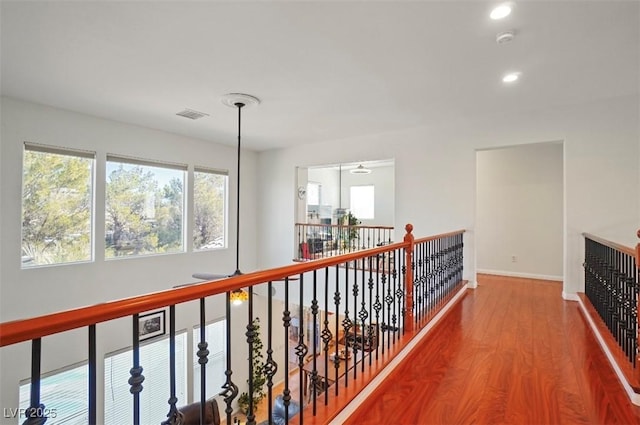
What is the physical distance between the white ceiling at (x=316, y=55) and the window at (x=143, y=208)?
41.3 inches

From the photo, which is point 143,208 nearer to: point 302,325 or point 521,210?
point 302,325

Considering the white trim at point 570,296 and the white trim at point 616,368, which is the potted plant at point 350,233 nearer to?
the white trim at point 570,296

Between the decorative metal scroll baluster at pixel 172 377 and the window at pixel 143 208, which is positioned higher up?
the window at pixel 143 208

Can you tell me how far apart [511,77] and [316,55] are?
2160mm

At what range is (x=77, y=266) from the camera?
446cm

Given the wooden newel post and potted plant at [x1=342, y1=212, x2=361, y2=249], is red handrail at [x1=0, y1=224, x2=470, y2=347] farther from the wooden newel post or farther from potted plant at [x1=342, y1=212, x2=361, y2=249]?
potted plant at [x1=342, y1=212, x2=361, y2=249]

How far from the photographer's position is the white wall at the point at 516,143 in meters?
3.93

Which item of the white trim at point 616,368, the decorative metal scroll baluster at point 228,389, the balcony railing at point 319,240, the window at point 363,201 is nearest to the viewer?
the decorative metal scroll baluster at point 228,389

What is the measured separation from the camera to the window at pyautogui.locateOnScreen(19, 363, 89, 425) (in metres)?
3.98

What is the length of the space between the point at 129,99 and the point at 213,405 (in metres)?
4.08

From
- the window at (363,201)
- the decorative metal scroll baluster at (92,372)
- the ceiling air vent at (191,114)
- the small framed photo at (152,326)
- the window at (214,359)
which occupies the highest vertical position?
the ceiling air vent at (191,114)

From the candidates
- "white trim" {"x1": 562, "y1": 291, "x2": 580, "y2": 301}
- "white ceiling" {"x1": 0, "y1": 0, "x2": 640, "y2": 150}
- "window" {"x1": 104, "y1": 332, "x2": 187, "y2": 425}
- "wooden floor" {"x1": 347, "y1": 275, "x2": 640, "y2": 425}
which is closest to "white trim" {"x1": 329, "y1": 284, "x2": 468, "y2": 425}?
"wooden floor" {"x1": 347, "y1": 275, "x2": 640, "y2": 425}

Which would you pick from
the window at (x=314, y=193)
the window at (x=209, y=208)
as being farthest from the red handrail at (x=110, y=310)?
the window at (x=314, y=193)

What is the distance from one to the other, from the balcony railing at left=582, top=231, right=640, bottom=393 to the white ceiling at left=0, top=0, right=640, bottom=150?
1.77 m
